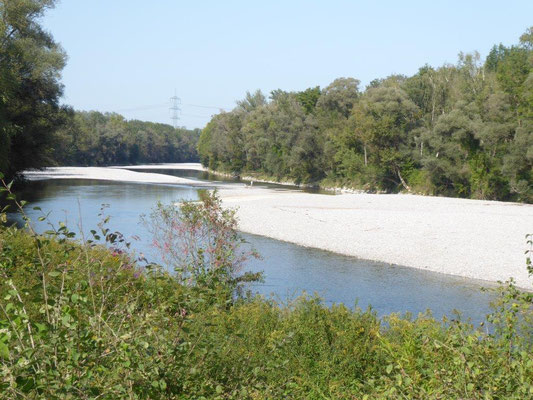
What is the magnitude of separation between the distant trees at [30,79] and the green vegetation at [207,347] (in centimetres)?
3120

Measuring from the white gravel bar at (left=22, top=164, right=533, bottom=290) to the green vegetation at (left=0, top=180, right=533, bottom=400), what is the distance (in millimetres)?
12839

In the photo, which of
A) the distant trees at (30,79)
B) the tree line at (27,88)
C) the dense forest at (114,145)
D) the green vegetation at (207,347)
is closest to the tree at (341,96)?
the tree line at (27,88)

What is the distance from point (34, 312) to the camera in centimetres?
747

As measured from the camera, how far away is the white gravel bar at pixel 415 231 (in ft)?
72.5

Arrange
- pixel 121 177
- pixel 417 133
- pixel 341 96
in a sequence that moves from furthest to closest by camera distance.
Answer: pixel 121 177 → pixel 341 96 → pixel 417 133

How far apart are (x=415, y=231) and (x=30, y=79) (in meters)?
28.6

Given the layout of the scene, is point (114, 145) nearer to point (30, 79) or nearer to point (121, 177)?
point (121, 177)

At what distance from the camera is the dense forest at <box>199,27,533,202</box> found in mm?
48500

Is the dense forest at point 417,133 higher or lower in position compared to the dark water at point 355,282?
higher

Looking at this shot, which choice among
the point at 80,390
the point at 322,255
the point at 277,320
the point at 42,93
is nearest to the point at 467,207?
the point at 322,255

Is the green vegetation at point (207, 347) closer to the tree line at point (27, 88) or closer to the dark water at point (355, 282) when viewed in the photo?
the dark water at point (355, 282)

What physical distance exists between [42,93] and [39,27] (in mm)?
4694

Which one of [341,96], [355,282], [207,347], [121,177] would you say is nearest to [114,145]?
[121,177]

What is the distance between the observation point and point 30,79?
42094 millimetres
